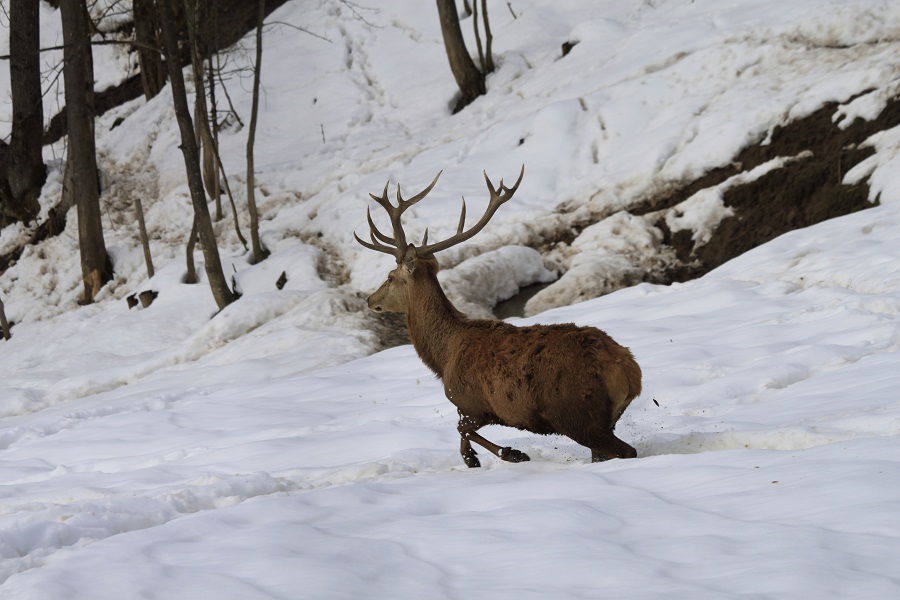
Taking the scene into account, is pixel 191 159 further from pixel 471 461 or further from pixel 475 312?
pixel 471 461

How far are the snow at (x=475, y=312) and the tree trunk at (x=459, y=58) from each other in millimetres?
601

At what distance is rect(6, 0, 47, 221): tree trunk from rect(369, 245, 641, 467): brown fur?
16.8 meters

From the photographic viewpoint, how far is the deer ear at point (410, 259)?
20.5 ft

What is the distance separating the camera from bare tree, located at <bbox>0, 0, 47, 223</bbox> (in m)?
20.1

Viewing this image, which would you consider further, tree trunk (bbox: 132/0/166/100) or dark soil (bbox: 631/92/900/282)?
tree trunk (bbox: 132/0/166/100)

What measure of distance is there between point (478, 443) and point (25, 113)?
1936 centimetres

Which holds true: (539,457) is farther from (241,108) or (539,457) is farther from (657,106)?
(241,108)

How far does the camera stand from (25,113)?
20516 millimetres

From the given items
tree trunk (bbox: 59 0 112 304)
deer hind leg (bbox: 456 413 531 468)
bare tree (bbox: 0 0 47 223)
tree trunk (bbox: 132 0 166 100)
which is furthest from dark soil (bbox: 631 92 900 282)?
tree trunk (bbox: 132 0 166 100)

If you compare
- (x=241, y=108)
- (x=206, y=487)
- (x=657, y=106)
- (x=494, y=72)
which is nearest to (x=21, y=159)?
(x=241, y=108)

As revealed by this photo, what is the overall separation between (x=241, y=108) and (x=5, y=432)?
17.7 metres

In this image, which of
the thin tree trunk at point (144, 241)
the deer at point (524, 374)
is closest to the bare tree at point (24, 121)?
Answer: the thin tree trunk at point (144, 241)

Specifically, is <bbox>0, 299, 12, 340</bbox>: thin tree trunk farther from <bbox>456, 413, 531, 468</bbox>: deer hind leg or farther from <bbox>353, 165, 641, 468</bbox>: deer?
<bbox>456, 413, 531, 468</bbox>: deer hind leg

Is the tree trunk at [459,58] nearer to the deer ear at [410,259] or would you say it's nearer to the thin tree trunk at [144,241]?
the thin tree trunk at [144,241]
